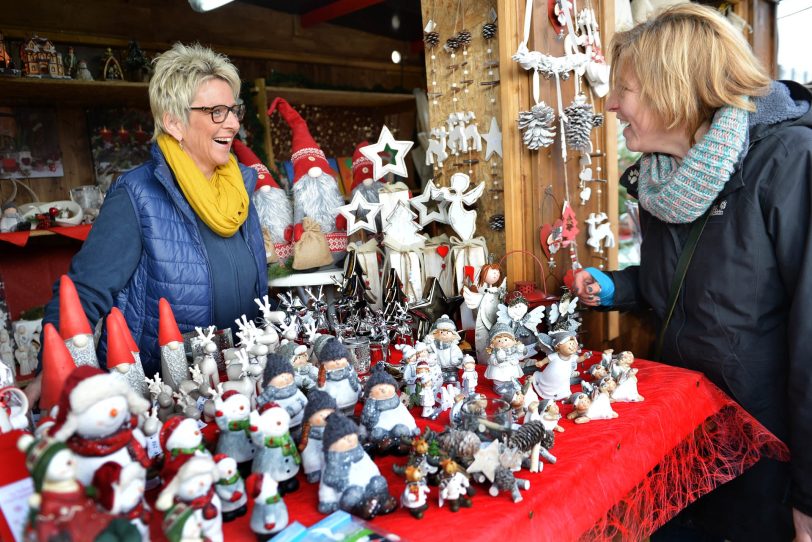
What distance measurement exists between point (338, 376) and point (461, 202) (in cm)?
106

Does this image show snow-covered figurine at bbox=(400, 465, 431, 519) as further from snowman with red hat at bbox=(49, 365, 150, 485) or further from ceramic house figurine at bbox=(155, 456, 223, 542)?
snowman with red hat at bbox=(49, 365, 150, 485)

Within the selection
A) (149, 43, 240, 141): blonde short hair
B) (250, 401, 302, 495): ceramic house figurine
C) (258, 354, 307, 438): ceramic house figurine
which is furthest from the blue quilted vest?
(250, 401, 302, 495): ceramic house figurine

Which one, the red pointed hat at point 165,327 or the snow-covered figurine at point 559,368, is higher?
the red pointed hat at point 165,327

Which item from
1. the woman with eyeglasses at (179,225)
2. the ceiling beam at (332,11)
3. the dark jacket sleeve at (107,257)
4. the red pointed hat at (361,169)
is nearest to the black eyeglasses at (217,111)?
the woman with eyeglasses at (179,225)

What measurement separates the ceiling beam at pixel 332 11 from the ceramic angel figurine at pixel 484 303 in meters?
2.93

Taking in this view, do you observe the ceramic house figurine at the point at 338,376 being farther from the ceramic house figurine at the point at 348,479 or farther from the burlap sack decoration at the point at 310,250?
the burlap sack decoration at the point at 310,250

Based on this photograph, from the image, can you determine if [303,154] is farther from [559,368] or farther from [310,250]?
[559,368]

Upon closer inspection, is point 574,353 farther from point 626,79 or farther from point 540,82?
point 540,82

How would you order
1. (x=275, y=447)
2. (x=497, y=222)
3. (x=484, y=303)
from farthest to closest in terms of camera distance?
1. (x=497, y=222)
2. (x=484, y=303)
3. (x=275, y=447)

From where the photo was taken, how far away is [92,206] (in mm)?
3148

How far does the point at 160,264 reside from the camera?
1714 mm

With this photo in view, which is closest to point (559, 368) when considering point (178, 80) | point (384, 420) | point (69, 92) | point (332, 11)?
point (384, 420)

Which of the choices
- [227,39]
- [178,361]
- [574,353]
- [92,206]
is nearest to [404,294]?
[574,353]

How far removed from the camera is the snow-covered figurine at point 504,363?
1.42 metres
